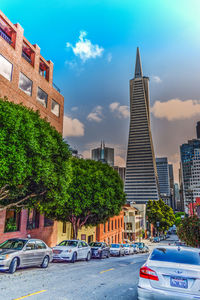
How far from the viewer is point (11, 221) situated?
797 inches

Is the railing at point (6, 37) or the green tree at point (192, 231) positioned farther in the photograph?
the railing at point (6, 37)

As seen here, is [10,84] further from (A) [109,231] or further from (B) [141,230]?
(B) [141,230]

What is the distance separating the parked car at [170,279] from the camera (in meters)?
4.86

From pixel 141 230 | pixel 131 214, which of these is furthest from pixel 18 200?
pixel 141 230

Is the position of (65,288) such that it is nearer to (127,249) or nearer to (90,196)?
(90,196)

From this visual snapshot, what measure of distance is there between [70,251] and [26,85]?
16.6m

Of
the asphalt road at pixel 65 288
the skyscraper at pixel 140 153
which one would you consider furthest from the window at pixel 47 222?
the skyscraper at pixel 140 153

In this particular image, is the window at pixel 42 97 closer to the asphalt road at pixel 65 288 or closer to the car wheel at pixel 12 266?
the car wheel at pixel 12 266

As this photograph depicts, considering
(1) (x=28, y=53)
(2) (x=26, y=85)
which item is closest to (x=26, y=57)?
(1) (x=28, y=53)

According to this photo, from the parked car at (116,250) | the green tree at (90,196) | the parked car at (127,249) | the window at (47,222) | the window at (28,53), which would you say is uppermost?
the window at (28,53)

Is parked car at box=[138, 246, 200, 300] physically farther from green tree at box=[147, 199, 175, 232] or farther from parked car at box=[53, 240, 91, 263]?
green tree at box=[147, 199, 175, 232]

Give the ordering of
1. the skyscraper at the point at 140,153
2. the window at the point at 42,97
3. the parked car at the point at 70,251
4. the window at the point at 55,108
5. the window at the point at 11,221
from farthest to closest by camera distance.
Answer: the skyscraper at the point at 140,153 < the window at the point at 55,108 < the window at the point at 42,97 < the window at the point at 11,221 < the parked car at the point at 70,251

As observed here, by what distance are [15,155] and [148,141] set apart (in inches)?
6655

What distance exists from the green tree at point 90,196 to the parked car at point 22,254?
831 centimetres
